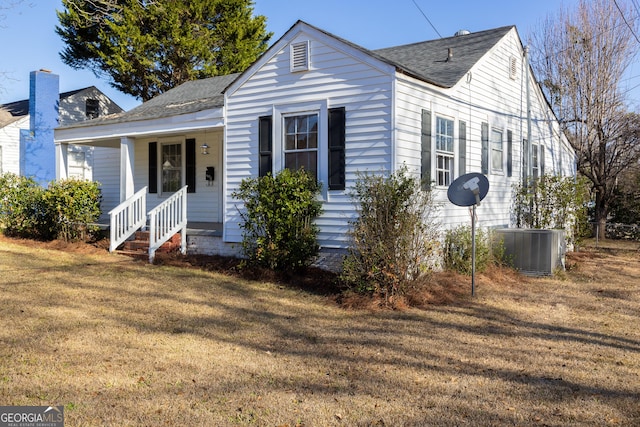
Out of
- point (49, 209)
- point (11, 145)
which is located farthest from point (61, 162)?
point (11, 145)

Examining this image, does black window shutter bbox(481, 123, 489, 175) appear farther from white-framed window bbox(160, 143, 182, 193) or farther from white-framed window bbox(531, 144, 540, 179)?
white-framed window bbox(160, 143, 182, 193)

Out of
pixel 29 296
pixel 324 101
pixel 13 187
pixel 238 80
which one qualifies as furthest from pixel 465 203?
pixel 13 187

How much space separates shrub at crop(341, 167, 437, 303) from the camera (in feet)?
24.5

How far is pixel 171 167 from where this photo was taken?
14297 millimetres

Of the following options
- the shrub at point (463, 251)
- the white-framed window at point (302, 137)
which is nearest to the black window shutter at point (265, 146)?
the white-framed window at point (302, 137)

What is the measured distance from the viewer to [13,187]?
45.0ft

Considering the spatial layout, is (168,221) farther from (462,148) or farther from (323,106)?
(462,148)

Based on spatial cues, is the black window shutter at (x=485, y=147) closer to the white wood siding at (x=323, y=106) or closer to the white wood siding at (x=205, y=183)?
the white wood siding at (x=323, y=106)

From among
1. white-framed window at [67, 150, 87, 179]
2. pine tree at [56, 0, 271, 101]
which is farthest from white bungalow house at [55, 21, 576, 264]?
pine tree at [56, 0, 271, 101]

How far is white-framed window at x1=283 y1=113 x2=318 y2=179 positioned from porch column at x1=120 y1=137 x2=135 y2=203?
4740 mm

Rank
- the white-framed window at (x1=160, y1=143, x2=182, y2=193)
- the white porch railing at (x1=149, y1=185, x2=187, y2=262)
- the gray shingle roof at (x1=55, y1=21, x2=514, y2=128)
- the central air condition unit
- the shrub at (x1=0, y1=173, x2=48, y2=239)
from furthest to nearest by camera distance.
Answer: the white-framed window at (x1=160, y1=143, x2=182, y2=193), the shrub at (x1=0, y1=173, x2=48, y2=239), the gray shingle roof at (x1=55, y1=21, x2=514, y2=128), the white porch railing at (x1=149, y1=185, x2=187, y2=262), the central air condition unit

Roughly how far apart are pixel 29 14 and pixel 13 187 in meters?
5.01

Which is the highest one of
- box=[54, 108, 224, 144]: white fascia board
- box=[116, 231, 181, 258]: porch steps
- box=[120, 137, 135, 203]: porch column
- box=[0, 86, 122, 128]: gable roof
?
box=[0, 86, 122, 128]: gable roof

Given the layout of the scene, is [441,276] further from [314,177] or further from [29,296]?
[29,296]
